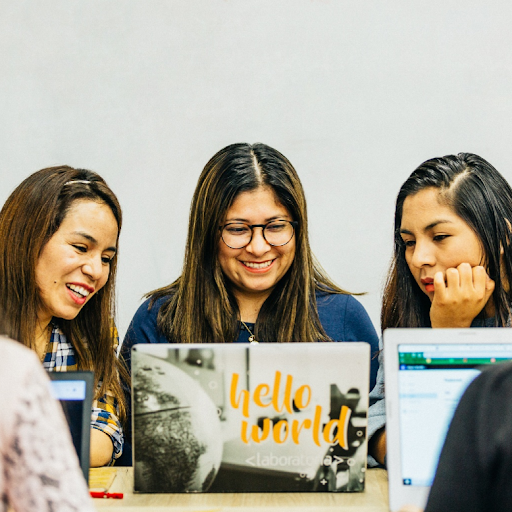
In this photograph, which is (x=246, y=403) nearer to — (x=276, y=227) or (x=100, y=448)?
(x=100, y=448)

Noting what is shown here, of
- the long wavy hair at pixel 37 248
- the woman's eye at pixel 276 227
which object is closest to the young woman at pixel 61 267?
the long wavy hair at pixel 37 248

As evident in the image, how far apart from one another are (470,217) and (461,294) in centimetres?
19

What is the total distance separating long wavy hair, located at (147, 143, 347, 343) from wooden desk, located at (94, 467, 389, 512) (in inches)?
26.1

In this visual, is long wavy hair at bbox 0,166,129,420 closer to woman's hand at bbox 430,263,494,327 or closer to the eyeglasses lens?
the eyeglasses lens

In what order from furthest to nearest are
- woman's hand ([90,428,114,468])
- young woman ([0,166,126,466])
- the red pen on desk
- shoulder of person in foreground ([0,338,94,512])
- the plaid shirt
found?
young woman ([0,166,126,466]) → the plaid shirt → woman's hand ([90,428,114,468]) → the red pen on desk → shoulder of person in foreground ([0,338,94,512])

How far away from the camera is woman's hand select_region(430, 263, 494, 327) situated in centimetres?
156

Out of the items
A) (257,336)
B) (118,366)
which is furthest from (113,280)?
(257,336)

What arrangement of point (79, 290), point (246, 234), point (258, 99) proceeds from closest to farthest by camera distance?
point (79, 290) → point (246, 234) → point (258, 99)

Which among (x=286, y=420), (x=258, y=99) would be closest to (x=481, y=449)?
(x=286, y=420)

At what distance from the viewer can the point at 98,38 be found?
8.04ft

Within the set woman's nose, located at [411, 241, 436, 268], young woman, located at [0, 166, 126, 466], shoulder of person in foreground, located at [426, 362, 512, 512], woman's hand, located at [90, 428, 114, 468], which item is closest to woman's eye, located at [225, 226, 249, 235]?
young woman, located at [0, 166, 126, 466]

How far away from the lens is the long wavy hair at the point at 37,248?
1607 millimetres

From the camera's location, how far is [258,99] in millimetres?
2441

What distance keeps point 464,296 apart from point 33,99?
69.0 inches
